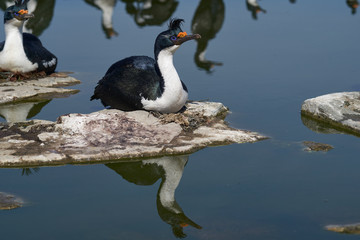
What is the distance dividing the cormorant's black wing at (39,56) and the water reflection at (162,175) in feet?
13.8

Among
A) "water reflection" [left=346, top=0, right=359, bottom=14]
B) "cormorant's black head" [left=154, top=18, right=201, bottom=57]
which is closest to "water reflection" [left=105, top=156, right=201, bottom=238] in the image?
"cormorant's black head" [left=154, top=18, right=201, bottom=57]

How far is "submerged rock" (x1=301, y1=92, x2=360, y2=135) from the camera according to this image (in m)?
8.85

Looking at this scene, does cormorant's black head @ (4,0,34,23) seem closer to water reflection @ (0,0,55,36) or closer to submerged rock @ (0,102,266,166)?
submerged rock @ (0,102,266,166)

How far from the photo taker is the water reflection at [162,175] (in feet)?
22.2

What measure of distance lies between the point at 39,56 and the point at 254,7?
6165mm

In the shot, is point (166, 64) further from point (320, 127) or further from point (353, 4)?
point (353, 4)

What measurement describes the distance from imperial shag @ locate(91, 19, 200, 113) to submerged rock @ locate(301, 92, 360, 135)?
5.43ft

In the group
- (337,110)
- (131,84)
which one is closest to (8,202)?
(131,84)

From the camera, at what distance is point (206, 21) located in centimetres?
1501

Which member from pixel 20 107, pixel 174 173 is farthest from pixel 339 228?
pixel 20 107

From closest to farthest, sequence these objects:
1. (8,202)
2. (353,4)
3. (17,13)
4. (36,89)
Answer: (8,202) → (36,89) → (17,13) → (353,4)

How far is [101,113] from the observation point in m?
8.76

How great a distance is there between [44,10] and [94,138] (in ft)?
28.0

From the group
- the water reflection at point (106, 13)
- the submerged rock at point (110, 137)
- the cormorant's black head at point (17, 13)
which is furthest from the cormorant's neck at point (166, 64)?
the water reflection at point (106, 13)
